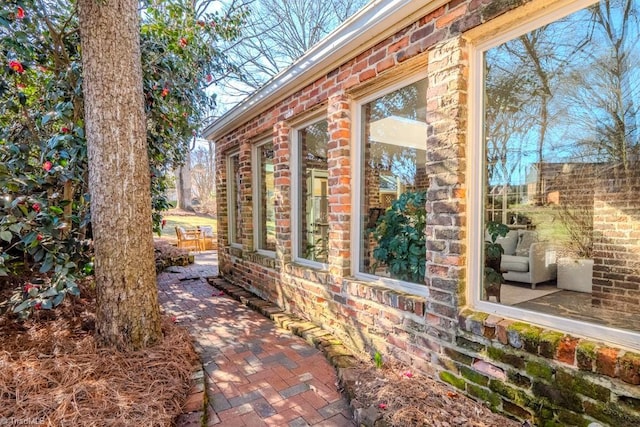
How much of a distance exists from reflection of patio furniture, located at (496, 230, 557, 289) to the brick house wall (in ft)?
1.08

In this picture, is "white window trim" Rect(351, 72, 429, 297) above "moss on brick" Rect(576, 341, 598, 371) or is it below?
above

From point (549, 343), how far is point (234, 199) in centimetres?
459

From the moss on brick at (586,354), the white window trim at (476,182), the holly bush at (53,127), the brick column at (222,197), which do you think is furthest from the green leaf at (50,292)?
the brick column at (222,197)

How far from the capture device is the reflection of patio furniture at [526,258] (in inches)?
81.6

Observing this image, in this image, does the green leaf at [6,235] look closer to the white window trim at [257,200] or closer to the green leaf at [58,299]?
the green leaf at [58,299]

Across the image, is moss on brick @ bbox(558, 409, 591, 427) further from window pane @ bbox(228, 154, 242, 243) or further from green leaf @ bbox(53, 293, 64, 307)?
window pane @ bbox(228, 154, 242, 243)

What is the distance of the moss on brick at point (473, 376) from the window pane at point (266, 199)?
9.14 feet

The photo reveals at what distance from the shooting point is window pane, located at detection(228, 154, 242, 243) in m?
5.19

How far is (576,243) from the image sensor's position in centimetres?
284

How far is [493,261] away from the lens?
201 cm

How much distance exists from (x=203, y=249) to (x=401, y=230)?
29.8ft

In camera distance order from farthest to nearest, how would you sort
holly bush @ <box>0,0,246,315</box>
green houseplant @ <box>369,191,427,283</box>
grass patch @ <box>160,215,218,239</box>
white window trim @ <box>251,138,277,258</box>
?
grass patch @ <box>160,215,218,239</box> → white window trim @ <box>251,138,277,258</box> → green houseplant @ <box>369,191,427,283</box> → holly bush @ <box>0,0,246,315</box>

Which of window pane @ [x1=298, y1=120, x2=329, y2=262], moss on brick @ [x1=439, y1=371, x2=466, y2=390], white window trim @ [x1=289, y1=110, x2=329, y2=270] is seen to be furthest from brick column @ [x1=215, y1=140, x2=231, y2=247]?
moss on brick @ [x1=439, y1=371, x2=466, y2=390]

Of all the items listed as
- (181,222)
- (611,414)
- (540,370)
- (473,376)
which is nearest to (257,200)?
(473,376)
